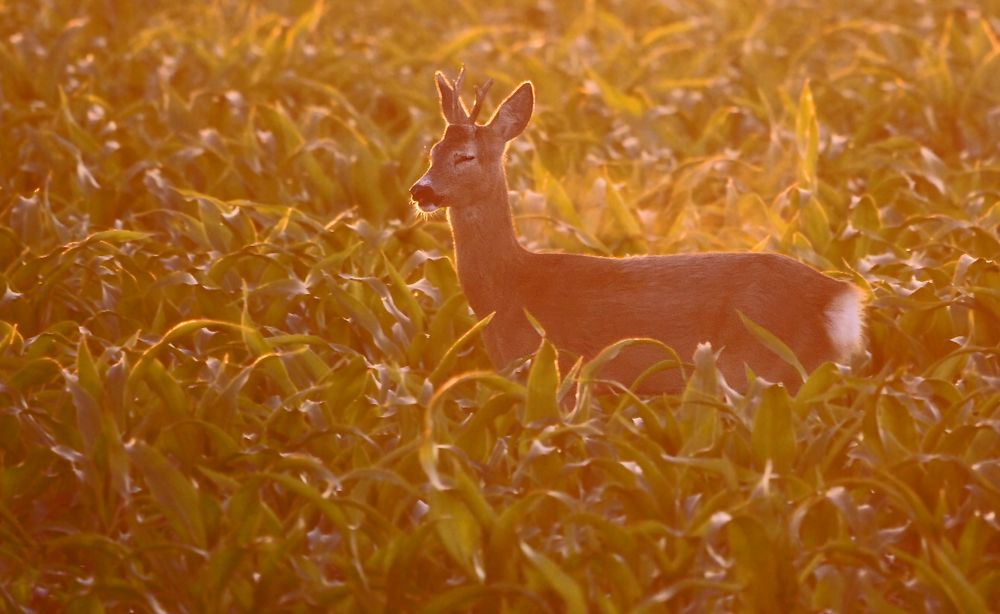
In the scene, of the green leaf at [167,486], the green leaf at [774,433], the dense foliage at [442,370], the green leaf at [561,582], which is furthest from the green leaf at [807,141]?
the green leaf at [167,486]

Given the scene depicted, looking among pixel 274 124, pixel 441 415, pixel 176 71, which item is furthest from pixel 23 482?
pixel 176 71

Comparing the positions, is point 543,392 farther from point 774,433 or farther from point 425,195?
point 425,195

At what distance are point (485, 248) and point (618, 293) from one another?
0.50 meters

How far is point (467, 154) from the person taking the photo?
445 centimetres

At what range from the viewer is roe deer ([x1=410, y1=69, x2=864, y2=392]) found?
4082 mm

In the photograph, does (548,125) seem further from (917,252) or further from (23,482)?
(23,482)

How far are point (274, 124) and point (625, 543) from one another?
3774 millimetres

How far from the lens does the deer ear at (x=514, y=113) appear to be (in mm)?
4602

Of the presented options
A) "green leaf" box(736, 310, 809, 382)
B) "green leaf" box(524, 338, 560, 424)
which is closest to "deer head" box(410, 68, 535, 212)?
"green leaf" box(524, 338, 560, 424)

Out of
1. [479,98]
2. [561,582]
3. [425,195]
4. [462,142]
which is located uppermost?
[479,98]

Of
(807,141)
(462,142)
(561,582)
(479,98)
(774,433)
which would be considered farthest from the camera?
(807,141)

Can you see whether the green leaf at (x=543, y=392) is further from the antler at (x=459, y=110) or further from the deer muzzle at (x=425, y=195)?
the antler at (x=459, y=110)

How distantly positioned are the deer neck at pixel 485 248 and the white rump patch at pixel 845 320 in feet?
3.05

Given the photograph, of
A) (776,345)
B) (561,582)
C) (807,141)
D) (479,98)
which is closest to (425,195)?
(479,98)
